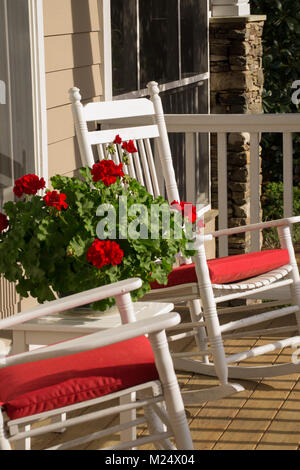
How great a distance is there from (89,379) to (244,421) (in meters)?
1.26

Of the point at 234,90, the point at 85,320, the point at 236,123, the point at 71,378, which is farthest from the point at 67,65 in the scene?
the point at 234,90

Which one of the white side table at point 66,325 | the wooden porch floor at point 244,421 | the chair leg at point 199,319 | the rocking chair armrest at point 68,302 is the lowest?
the wooden porch floor at point 244,421

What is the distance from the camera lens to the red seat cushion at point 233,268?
10.6 ft

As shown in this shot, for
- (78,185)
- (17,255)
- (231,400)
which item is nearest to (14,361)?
(17,255)

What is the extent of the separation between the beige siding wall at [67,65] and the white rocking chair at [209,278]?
Answer: 0.22 m

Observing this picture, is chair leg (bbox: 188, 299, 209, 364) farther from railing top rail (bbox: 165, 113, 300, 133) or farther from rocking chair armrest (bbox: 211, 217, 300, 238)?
railing top rail (bbox: 165, 113, 300, 133)

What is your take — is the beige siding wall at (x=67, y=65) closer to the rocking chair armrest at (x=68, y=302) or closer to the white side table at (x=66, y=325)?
the white side table at (x=66, y=325)

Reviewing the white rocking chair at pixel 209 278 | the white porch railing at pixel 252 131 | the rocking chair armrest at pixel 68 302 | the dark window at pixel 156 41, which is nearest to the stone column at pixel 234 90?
the dark window at pixel 156 41

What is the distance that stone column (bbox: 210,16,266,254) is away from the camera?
6.71 meters

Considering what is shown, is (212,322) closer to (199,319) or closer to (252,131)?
(199,319)

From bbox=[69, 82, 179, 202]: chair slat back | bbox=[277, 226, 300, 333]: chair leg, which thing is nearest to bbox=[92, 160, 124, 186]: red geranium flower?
bbox=[69, 82, 179, 202]: chair slat back

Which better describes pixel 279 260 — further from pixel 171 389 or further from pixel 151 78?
pixel 151 78

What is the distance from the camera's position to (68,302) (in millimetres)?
2107

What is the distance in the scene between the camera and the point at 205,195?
21.0 ft
